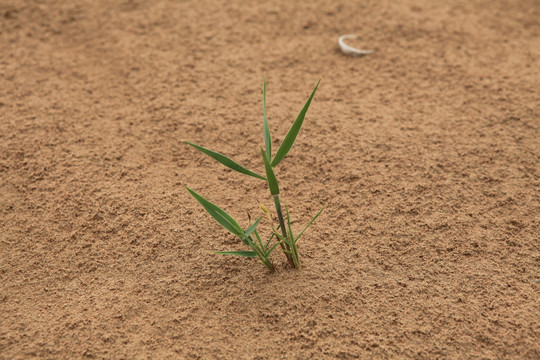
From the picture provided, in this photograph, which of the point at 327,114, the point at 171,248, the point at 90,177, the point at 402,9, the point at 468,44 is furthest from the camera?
the point at 402,9

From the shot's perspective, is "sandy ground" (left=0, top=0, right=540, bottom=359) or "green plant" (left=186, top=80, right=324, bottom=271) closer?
"green plant" (left=186, top=80, right=324, bottom=271)

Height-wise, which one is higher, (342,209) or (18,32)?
(18,32)

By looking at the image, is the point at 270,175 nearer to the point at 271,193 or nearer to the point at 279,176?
the point at 271,193

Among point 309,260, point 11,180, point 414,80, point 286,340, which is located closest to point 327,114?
point 414,80

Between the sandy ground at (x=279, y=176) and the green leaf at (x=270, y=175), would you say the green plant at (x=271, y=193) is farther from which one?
the sandy ground at (x=279, y=176)

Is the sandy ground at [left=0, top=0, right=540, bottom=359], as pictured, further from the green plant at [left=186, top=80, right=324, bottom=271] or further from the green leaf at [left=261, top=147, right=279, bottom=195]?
the green leaf at [left=261, top=147, right=279, bottom=195]

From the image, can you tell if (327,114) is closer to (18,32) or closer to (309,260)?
(309,260)

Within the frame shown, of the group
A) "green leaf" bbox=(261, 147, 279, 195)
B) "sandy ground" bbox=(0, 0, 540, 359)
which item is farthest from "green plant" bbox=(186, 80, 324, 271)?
"sandy ground" bbox=(0, 0, 540, 359)

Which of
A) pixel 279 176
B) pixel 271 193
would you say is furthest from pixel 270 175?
pixel 279 176
